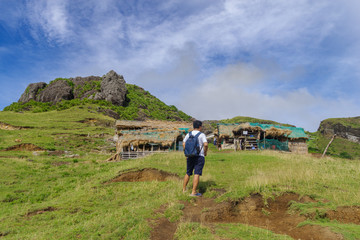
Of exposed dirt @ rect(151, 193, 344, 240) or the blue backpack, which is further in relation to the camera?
the blue backpack

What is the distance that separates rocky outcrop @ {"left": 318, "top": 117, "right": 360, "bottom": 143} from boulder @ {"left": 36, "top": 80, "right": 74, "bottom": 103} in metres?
70.2

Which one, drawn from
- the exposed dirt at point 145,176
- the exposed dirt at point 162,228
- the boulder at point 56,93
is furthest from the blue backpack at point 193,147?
the boulder at point 56,93

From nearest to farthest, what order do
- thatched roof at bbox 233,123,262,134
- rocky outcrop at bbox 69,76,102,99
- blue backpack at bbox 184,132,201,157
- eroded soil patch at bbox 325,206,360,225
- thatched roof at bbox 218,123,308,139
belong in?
eroded soil patch at bbox 325,206,360,225, blue backpack at bbox 184,132,201,157, thatched roof at bbox 233,123,262,134, thatched roof at bbox 218,123,308,139, rocky outcrop at bbox 69,76,102,99

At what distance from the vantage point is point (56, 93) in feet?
222

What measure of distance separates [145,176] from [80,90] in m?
65.4

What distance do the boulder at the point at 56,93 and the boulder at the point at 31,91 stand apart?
6.50 feet

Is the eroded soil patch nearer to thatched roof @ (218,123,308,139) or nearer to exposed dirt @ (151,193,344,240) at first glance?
exposed dirt @ (151,193,344,240)

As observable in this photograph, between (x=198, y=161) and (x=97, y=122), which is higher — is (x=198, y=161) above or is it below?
below

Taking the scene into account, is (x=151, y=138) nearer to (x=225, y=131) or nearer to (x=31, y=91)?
(x=225, y=131)

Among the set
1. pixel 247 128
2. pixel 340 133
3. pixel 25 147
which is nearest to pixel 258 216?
pixel 247 128

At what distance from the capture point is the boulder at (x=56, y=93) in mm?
67062

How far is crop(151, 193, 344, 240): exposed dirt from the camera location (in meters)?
4.80

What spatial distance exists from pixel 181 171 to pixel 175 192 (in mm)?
3609

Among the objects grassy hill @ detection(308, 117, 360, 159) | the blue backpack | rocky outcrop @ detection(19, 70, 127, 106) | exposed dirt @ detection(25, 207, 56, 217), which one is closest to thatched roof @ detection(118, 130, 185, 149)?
exposed dirt @ detection(25, 207, 56, 217)
